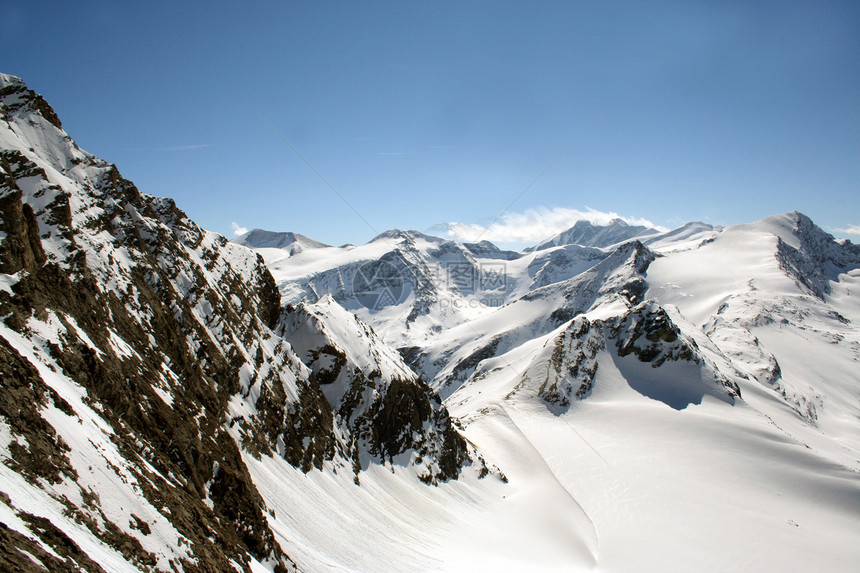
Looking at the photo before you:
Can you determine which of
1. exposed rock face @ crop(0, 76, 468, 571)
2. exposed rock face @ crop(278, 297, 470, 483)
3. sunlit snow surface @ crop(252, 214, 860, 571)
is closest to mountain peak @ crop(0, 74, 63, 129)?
exposed rock face @ crop(0, 76, 468, 571)

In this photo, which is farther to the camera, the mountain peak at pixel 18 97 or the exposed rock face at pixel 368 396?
the exposed rock face at pixel 368 396

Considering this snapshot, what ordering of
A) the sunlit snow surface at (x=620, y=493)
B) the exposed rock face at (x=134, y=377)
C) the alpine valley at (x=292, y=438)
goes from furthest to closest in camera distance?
1. the sunlit snow surface at (x=620, y=493)
2. the alpine valley at (x=292, y=438)
3. the exposed rock face at (x=134, y=377)

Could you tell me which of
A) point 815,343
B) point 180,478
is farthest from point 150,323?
point 815,343

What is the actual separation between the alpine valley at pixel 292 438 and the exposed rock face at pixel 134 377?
11 centimetres

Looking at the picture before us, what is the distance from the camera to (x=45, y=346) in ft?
49.0

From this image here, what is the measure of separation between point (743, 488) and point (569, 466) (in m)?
19.0

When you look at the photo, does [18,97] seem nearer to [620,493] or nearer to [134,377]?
[134,377]

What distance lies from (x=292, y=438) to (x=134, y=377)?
14.1 meters

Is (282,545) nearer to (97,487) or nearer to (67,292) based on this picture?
(97,487)

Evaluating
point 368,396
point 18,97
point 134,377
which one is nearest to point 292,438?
point 368,396

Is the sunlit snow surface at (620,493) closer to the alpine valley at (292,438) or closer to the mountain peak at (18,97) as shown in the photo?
the alpine valley at (292,438)

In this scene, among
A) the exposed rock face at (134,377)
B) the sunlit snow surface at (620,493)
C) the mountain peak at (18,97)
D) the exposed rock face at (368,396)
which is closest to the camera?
the exposed rock face at (134,377)

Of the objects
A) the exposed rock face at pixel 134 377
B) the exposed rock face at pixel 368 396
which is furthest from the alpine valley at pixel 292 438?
the exposed rock face at pixel 368 396

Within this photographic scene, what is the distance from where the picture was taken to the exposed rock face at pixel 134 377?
1170cm
